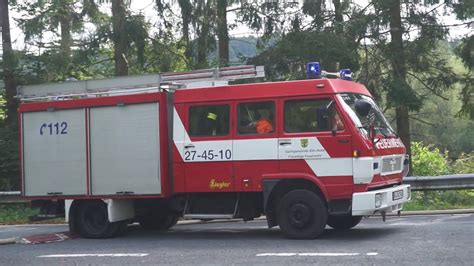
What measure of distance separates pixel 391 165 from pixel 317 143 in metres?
1.38

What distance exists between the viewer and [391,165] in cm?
995

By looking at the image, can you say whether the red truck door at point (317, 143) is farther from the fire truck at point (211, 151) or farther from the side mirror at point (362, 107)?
the side mirror at point (362, 107)

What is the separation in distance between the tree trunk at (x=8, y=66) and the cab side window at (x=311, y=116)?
574 inches

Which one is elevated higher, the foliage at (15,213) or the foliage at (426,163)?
the foliage at (426,163)

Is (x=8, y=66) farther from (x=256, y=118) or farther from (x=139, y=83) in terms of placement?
(x=256, y=118)

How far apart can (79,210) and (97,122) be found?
5.60 feet

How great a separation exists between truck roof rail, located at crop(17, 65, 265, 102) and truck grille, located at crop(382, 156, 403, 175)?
2468 mm

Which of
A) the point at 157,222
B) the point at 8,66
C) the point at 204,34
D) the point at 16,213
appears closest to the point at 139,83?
the point at 157,222

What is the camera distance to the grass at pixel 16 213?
52.7 feet

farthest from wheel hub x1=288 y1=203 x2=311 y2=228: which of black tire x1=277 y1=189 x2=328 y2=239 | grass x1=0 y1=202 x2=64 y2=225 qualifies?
grass x1=0 y1=202 x2=64 y2=225

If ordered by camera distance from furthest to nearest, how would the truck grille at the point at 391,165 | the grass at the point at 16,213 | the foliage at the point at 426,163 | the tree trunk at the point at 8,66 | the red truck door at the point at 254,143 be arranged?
1. the foliage at the point at 426,163
2. the tree trunk at the point at 8,66
3. the grass at the point at 16,213
4. the red truck door at the point at 254,143
5. the truck grille at the point at 391,165

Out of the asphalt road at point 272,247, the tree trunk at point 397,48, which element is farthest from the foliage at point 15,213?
the tree trunk at point 397,48

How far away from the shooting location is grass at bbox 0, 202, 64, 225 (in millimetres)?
16062

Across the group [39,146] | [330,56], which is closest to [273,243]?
[39,146]
